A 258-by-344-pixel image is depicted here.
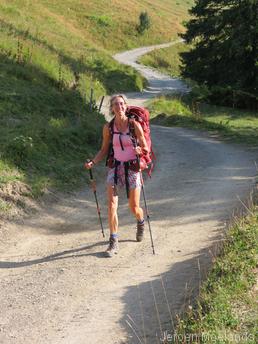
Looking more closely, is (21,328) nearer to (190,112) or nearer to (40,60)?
(40,60)

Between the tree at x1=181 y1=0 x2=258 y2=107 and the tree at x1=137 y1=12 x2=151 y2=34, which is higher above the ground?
the tree at x1=137 y1=12 x2=151 y2=34

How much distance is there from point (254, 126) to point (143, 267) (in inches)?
765

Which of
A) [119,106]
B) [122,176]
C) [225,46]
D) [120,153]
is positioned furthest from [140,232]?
[225,46]

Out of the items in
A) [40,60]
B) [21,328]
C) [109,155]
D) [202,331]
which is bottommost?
[21,328]

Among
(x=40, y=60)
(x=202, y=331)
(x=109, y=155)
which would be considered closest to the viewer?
(x=202, y=331)

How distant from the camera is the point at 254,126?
82.3 ft

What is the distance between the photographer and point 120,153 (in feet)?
24.4

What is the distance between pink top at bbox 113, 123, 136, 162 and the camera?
7.34m

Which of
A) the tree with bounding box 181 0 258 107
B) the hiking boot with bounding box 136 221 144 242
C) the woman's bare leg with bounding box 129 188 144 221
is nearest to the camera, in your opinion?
the woman's bare leg with bounding box 129 188 144 221

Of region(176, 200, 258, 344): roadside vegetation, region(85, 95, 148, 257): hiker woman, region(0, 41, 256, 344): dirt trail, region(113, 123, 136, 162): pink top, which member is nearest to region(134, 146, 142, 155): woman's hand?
region(85, 95, 148, 257): hiker woman

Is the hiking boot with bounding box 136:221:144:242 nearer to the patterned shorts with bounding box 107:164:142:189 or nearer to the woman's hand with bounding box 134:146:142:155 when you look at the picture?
the patterned shorts with bounding box 107:164:142:189

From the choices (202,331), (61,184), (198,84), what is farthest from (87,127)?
(198,84)

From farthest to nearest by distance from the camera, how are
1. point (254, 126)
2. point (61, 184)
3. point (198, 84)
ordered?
point (198, 84), point (254, 126), point (61, 184)

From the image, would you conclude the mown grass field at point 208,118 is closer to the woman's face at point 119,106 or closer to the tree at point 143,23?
the woman's face at point 119,106
